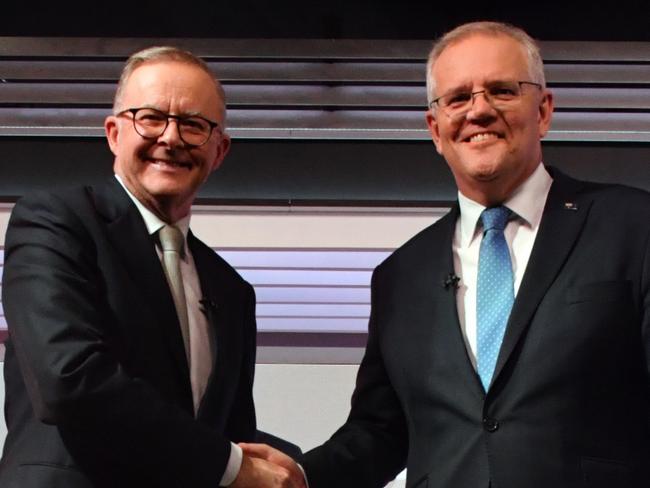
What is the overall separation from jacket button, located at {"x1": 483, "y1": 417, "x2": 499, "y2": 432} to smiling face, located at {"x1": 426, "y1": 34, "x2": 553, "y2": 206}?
0.55m

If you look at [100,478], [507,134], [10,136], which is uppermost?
[10,136]

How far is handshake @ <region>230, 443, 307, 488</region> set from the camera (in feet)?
9.36

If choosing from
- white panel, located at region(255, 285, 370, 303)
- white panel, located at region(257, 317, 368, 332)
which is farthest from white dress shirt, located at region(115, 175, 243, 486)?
white panel, located at region(257, 317, 368, 332)

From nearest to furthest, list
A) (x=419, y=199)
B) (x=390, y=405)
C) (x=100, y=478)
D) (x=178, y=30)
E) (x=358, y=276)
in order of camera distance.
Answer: (x=100, y=478) < (x=390, y=405) < (x=178, y=30) < (x=419, y=199) < (x=358, y=276)

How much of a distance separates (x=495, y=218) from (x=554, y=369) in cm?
42

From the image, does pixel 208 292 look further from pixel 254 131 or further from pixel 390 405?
pixel 254 131

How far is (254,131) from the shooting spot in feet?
15.9

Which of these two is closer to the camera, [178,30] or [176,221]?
[176,221]

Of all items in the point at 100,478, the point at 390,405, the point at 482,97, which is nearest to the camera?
the point at 100,478

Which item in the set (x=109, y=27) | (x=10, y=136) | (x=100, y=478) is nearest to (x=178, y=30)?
(x=109, y=27)

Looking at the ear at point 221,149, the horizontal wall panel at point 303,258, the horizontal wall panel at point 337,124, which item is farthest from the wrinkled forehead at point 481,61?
the horizontal wall panel at point 303,258

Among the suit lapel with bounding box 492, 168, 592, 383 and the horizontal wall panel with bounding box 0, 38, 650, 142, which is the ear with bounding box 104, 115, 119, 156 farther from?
the horizontal wall panel with bounding box 0, 38, 650, 142

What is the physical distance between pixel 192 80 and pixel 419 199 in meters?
2.03

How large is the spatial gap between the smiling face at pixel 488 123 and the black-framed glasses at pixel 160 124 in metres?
0.57
